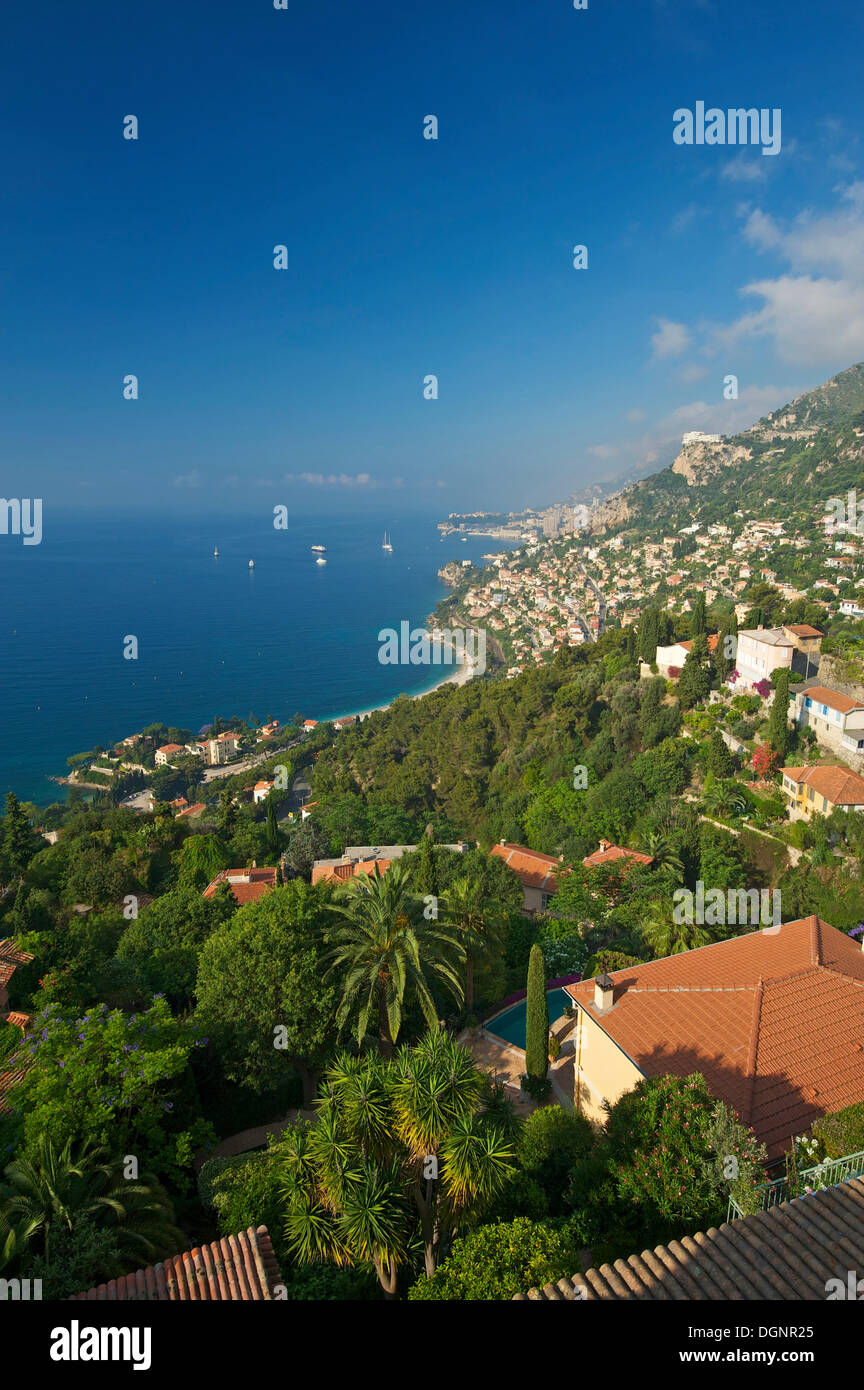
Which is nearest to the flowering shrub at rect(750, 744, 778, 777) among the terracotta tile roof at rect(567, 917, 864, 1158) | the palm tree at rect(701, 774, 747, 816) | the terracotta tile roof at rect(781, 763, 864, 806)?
the palm tree at rect(701, 774, 747, 816)

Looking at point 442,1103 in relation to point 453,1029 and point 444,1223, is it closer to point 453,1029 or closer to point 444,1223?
point 444,1223

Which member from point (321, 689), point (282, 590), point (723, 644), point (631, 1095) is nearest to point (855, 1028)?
point (631, 1095)

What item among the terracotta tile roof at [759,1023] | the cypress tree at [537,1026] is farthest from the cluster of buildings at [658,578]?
the cypress tree at [537,1026]

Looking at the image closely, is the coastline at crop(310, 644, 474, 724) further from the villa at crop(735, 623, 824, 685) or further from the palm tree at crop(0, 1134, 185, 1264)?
the palm tree at crop(0, 1134, 185, 1264)

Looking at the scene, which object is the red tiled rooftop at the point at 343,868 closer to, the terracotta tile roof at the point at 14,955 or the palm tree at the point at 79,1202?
the terracotta tile roof at the point at 14,955

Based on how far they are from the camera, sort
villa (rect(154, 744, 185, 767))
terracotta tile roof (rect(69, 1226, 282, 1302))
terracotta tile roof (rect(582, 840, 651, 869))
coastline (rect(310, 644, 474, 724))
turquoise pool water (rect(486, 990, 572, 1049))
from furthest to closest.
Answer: coastline (rect(310, 644, 474, 724)) → villa (rect(154, 744, 185, 767)) → terracotta tile roof (rect(582, 840, 651, 869)) → turquoise pool water (rect(486, 990, 572, 1049)) → terracotta tile roof (rect(69, 1226, 282, 1302))
